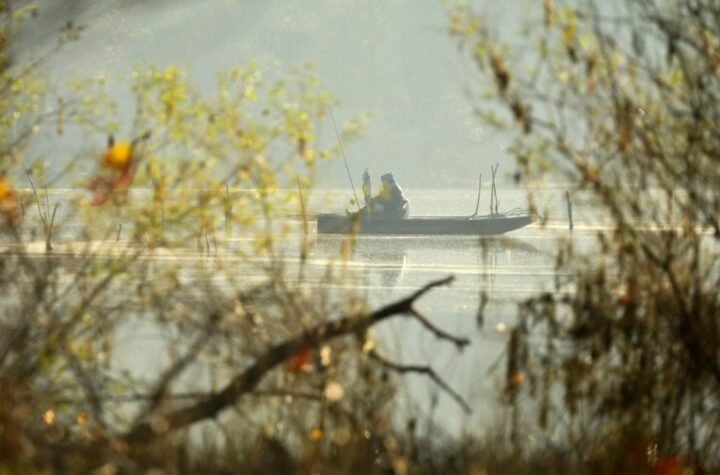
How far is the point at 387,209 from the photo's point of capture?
4169cm

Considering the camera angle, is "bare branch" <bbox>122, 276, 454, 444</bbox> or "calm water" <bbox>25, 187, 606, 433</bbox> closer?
"bare branch" <bbox>122, 276, 454, 444</bbox>

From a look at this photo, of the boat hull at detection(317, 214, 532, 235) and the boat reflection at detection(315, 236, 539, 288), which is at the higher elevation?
the boat hull at detection(317, 214, 532, 235)

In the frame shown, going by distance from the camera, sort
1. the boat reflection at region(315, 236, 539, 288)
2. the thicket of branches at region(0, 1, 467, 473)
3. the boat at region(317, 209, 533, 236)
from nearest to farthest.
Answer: the thicket of branches at region(0, 1, 467, 473), the boat reflection at region(315, 236, 539, 288), the boat at region(317, 209, 533, 236)

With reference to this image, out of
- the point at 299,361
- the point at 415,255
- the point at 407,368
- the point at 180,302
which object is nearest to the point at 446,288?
the point at 415,255

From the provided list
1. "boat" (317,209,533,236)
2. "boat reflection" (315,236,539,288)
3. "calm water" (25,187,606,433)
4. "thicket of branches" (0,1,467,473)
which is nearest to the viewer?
"thicket of branches" (0,1,467,473)

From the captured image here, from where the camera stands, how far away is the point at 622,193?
4395 mm

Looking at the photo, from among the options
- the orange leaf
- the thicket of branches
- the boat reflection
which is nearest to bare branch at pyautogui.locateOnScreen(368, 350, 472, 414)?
the thicket of branches

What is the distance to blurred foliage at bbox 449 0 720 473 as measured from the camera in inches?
173

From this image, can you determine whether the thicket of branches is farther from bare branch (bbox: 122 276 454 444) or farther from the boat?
the boat

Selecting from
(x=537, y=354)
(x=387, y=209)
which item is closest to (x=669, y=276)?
(x=537, y=354)

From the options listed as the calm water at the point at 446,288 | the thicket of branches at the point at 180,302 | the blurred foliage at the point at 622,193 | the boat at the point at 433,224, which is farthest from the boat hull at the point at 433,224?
the blurred foliage at the point at 622,193

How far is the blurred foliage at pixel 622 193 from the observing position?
4387 millimetres

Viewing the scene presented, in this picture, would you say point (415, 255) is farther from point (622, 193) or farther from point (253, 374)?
point (253, 374)

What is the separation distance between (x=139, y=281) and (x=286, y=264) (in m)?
0.79
